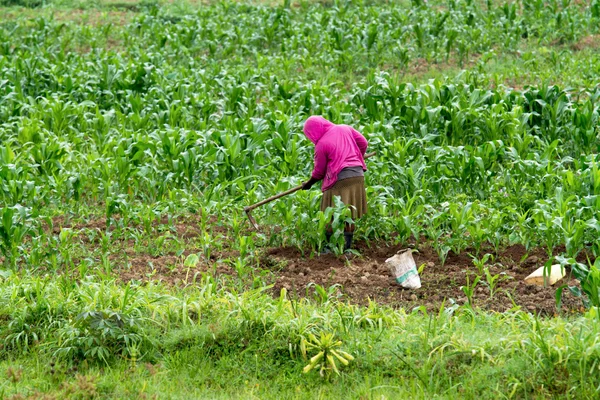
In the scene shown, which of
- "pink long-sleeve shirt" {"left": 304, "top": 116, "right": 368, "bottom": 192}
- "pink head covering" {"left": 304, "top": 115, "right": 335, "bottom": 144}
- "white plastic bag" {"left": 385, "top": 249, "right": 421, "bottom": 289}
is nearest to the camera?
"white plastic bag" {"left": 385, "top": 249, "right": 421, "bottom": 289}

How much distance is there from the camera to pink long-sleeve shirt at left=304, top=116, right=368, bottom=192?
9188mm

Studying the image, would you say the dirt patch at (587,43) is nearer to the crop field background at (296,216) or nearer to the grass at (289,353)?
the crop field background at (296,216)

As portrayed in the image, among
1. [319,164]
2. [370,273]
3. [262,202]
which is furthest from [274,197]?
[370,273]

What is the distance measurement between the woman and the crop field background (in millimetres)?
281

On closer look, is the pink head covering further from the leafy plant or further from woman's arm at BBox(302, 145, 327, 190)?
the leafy plant

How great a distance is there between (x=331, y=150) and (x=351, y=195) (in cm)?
54

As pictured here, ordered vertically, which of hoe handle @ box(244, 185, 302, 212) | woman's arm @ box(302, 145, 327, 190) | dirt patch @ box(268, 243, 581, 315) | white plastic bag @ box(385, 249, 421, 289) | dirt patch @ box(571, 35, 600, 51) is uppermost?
woman's arm @ box(302, 145, 327, 190)

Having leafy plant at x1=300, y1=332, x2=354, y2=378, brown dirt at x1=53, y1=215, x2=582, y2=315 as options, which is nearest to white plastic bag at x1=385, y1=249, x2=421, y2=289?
brown dirt at x1=53, y1=215, x2=582, y2=315

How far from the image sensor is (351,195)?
30.9 ft

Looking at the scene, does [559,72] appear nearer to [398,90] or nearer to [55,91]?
[398,90]

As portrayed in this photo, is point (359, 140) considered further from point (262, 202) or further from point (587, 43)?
point (587, 43)

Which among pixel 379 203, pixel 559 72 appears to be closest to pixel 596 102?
pixel 559 72

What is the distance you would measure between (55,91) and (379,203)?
25.1 ft

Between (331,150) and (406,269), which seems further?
(331,150)
